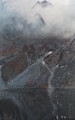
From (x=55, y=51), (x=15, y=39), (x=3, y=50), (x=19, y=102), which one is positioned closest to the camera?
(x=19, y=102)

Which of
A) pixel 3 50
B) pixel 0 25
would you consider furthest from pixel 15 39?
pixel 0 25

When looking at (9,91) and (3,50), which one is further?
(3,50)

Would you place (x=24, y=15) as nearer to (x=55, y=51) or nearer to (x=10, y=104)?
(x=55, y=51)

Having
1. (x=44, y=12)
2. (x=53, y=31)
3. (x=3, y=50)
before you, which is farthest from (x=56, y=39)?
(x=44, y=12)

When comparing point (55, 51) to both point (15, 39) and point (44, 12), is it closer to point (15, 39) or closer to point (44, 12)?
point (15, 39)

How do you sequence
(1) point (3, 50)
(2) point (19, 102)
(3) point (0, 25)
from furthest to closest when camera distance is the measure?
(3) point (0, 25) → (1) point (3, 50) → (2) point (19, 102)

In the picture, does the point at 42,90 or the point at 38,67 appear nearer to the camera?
the point at 42,90
